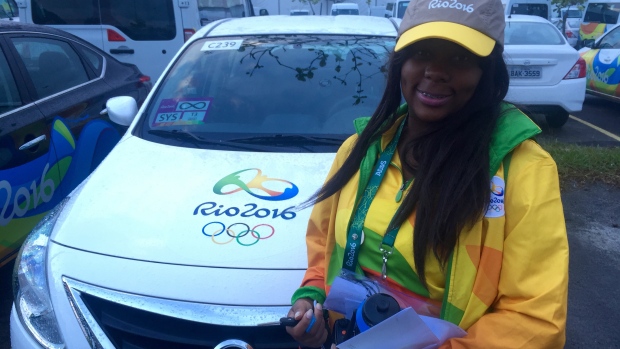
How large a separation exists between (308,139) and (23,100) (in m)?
2.11

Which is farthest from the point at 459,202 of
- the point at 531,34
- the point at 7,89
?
the point at 531,34

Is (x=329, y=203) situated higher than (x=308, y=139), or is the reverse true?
(x=329, y=203)

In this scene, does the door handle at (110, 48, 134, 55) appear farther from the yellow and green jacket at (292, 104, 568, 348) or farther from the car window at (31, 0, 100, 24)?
the yellow and green jacket at (292, 104, 568, 348)

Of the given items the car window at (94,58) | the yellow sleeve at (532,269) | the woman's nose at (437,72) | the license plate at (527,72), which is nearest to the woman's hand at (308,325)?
the yellow sleeve at (532,269)

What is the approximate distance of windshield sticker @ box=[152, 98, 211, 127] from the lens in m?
3.03

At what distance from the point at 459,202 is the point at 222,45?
242 centimetres

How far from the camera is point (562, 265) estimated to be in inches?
49.0

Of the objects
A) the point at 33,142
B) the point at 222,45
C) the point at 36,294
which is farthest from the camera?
the point at 33,142

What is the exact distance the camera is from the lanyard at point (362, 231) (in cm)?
142

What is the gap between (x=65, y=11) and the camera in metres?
7.84

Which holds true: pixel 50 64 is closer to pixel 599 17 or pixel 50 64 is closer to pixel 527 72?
pixel 527 72

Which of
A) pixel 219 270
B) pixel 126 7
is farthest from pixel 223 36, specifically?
pixel 126 7

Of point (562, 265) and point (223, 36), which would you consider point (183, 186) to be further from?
point (562, 265)

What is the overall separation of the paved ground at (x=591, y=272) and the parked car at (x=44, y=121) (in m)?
0.55
